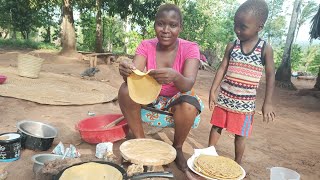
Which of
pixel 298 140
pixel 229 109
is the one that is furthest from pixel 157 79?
pixel 298 140

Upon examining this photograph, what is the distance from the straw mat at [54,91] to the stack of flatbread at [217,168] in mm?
2552

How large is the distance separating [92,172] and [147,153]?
1.16 ft

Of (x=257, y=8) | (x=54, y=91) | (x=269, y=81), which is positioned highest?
(x=257, y=8)

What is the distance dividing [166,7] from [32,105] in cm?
239

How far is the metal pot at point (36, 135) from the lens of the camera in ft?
6.71

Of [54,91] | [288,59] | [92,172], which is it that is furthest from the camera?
[288,59]

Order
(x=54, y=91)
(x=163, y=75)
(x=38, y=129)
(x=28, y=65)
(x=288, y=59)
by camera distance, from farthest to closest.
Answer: (x=288, y=59)
(x=28, y=65)
(x=54, y=91)
(x=38, y=129)
(x=163, y=75)

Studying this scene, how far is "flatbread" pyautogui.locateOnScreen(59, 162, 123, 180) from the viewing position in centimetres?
124

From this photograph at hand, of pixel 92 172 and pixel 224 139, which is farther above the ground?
pixel 92 172

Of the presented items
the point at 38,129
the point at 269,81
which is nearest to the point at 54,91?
the point at 38,129

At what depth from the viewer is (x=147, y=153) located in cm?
152

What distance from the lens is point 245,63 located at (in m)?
2.05

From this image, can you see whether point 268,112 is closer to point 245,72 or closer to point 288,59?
point 245,72

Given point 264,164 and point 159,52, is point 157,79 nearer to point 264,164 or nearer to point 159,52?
point 159,52
